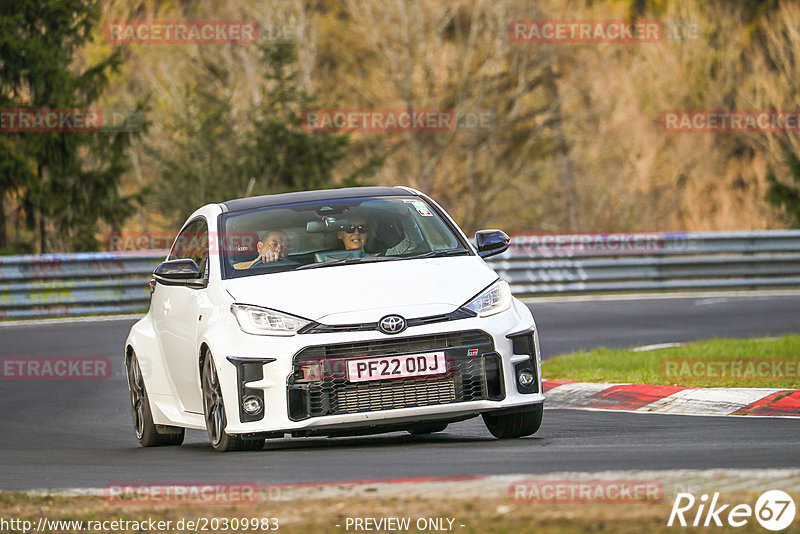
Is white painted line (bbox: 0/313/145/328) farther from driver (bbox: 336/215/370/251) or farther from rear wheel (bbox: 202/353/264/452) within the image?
rear wheel (bbox: 202/353/264/452)

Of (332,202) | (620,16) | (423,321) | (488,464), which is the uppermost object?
(620,16)

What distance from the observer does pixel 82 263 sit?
21.6 metres

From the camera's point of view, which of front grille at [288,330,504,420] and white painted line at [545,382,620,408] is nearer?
front grille at [288,330,504,420]

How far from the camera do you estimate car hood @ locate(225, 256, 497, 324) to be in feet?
24.7

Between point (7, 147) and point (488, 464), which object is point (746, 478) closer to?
point (488, 464)

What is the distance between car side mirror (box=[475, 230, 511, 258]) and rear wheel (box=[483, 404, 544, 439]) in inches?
41.4

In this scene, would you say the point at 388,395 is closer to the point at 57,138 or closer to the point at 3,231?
the point at 57,138

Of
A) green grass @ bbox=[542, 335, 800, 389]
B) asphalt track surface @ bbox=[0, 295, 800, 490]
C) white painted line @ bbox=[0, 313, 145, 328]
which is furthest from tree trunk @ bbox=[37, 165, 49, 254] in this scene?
green grass @ bbox=[542, 335, 800, 389]

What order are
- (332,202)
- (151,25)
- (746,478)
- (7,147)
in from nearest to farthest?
(746,478) < (332,202) < (7,147) < (151,25)

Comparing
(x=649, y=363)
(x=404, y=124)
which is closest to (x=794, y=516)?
(x=649, y=363)

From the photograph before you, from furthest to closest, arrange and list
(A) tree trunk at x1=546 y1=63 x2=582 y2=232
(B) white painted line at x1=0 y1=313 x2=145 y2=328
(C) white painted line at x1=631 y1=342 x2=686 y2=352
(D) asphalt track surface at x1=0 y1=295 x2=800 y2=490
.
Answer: (A) tree trunk at x1=546 y1=63 x2=582 y2=232, (B) white painted line at x1=0 y1=313 x2=145 y2=328, (C) white painted line at x1=631 y1=342 x2=686 y2=352, (D) asphalt track surface at x1=0 y1=295 x2=800 y2=490

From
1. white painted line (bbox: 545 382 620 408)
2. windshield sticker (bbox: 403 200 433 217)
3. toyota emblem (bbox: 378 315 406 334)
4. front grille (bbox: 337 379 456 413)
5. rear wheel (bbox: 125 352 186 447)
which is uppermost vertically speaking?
windshield sticker (bbox: 403 200 433 217)

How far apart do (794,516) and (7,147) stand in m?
22.1

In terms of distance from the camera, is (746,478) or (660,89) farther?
(660,89)
